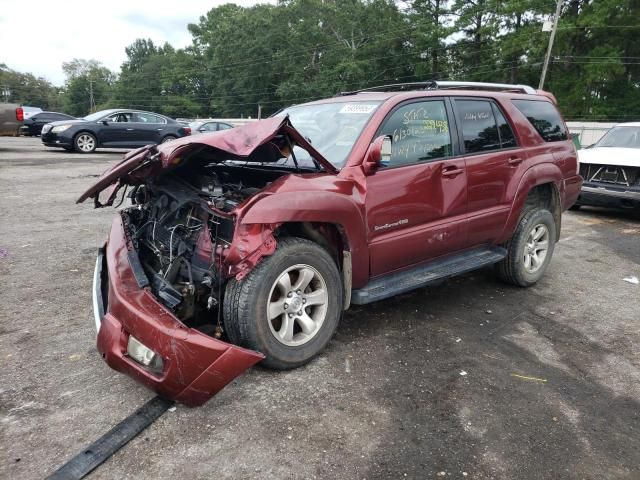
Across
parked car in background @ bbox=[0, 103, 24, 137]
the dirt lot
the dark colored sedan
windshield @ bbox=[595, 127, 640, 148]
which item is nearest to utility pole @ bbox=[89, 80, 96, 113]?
the dark colored sedan

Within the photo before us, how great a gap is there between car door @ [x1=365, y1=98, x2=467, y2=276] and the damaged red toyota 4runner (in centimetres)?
1

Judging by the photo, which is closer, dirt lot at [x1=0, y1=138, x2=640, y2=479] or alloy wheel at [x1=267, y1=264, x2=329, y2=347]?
dirt lot at [x1=0, y1=138, x2=640, y2=479]

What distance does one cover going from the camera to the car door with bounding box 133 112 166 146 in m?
15.4

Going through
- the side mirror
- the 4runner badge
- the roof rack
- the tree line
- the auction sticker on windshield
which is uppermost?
the tree line

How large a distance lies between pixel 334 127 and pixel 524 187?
1975mm

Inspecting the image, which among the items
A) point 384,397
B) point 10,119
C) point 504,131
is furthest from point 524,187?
point 10,119

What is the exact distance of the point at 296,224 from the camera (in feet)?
10.8

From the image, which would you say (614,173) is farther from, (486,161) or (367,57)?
(367,57)

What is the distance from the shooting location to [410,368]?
3.24 metres

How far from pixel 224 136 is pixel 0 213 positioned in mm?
5698

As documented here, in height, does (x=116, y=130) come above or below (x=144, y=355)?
above

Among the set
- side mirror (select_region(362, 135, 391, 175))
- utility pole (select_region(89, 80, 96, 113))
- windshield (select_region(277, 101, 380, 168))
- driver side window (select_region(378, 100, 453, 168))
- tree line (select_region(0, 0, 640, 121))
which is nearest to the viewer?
side mirror (select_region(362, 135, 391, 175))

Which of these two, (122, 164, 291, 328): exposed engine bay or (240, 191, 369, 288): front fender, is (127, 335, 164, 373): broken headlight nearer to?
(122, 164, 291, 328): exposed engine bay

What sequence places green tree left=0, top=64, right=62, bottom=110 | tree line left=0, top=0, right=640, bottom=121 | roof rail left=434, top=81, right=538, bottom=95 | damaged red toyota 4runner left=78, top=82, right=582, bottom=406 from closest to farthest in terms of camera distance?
1. damaged red toyota 4runner left=78, top=82, right=582, bottom=406
2. roof rail left=434, top=81, right=538, bottom=95
3. tree line left=0, top=0, right=640, bottom=121
4. green tree left=0, top=64, right=62, bottom=110
